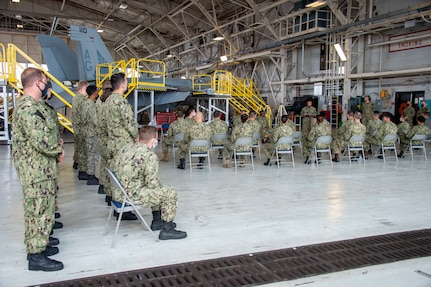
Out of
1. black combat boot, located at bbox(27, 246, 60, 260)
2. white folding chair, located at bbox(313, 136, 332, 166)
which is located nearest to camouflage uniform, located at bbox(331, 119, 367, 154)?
white folding chair, located at bbox(313, 136, 332, 166)

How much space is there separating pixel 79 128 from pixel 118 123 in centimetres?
240

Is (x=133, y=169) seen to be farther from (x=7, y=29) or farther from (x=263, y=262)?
(x=7, y=29)

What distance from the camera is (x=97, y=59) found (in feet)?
37.5

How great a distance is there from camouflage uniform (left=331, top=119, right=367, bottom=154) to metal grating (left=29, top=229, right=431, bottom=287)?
5181mm

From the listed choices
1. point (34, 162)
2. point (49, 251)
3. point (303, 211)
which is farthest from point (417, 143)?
point (34, 162)

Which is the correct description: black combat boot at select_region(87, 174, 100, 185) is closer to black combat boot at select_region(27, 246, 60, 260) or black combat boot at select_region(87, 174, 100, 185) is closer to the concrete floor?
the concrete floor

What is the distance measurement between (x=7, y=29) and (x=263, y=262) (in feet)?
98.8

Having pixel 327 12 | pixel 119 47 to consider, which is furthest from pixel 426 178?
pixel 119 47

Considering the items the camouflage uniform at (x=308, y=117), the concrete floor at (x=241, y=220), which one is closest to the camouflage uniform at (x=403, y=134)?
the concrete floor at (x=241, y=220)

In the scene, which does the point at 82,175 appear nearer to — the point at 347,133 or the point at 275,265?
the point at 275,265

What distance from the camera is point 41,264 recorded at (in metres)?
2.95

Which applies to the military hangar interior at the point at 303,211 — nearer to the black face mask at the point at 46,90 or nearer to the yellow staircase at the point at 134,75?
the yellow staircase at the point at 134,75

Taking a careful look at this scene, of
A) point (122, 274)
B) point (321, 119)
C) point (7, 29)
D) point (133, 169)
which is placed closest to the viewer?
point (122, 274)

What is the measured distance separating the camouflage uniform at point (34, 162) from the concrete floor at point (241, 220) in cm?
34
